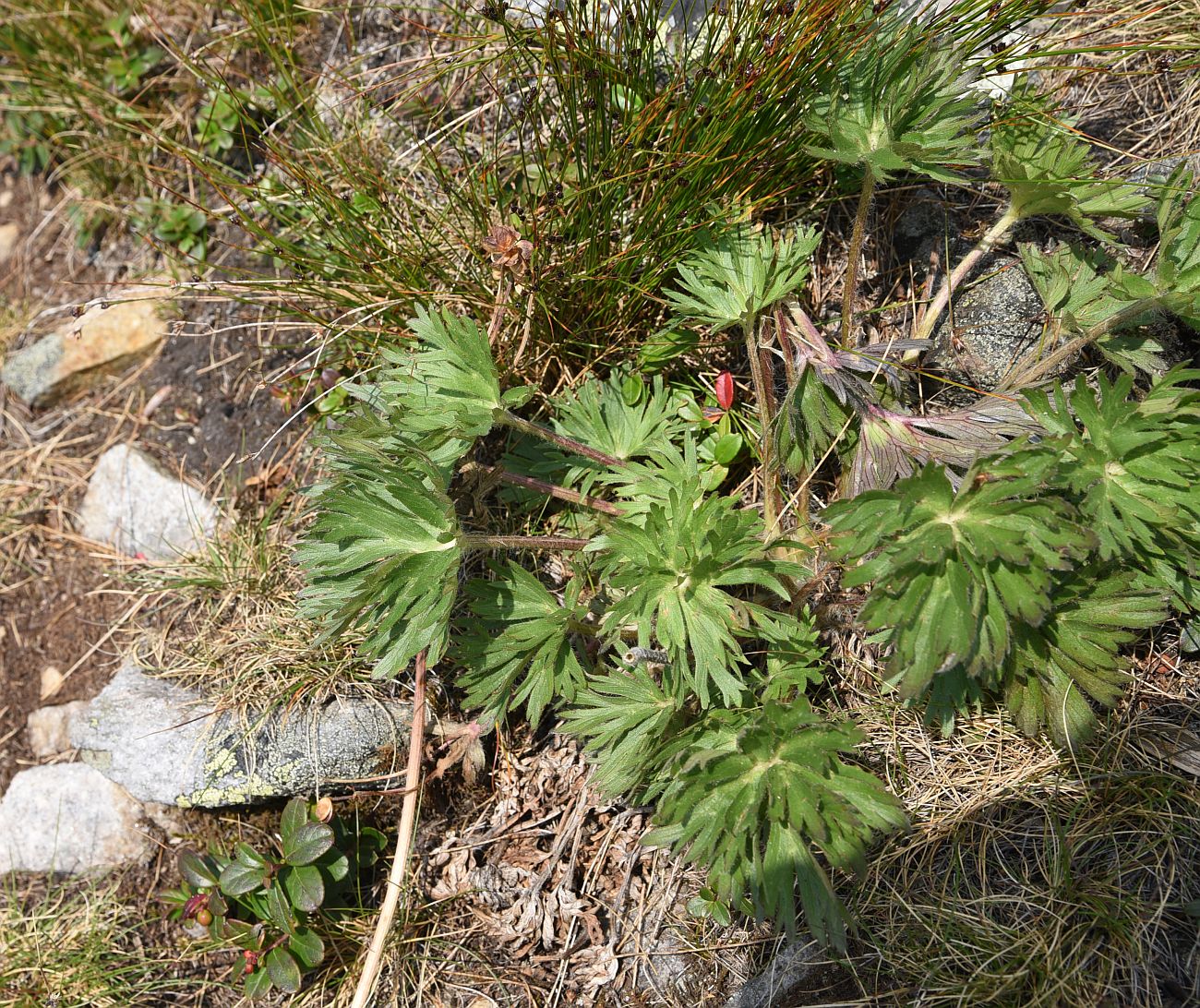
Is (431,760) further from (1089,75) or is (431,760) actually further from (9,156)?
(9,156)

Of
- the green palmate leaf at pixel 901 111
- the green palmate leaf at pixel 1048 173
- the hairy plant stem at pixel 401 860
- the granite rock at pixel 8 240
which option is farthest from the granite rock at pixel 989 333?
the granite rock at pixel 8 240

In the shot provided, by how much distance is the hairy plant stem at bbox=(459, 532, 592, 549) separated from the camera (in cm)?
236

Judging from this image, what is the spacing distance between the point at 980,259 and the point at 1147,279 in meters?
0.56

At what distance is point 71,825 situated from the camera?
3176 millimetres

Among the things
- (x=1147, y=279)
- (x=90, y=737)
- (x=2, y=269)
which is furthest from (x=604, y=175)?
(x=2, y=269)

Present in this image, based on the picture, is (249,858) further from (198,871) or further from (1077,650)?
(1077,650)

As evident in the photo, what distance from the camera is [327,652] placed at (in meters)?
2.90

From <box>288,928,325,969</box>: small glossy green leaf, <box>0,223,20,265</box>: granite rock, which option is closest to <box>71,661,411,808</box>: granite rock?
<box>288,928,325,969</box>: small glossy green leaf

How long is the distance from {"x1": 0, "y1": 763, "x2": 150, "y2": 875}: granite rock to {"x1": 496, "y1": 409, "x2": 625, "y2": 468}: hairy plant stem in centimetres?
202

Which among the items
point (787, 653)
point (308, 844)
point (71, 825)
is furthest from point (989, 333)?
point (71, 825)

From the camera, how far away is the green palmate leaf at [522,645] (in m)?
2.40

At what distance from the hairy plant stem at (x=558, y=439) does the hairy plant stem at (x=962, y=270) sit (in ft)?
3.28

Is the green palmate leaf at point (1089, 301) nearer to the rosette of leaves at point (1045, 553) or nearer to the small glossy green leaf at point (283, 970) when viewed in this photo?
the rosette of leaves at point (1045, 553)

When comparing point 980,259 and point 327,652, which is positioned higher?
point 980,259
